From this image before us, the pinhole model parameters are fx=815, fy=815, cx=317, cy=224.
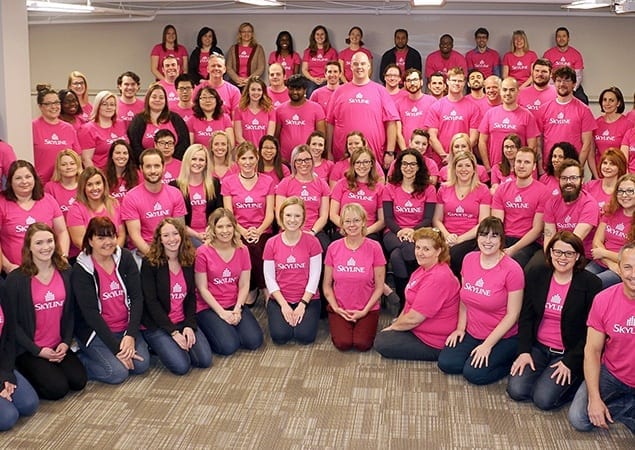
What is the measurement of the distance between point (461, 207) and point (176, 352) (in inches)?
100

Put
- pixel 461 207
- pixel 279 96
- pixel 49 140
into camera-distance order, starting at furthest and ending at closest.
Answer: pixel 279 96 < pixel 49 140 < pixel 461 207

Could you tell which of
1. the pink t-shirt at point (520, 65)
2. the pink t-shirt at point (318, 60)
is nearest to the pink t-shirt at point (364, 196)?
the pink t-shirt at point (318, 60)

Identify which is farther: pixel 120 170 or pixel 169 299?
pixel 120 170

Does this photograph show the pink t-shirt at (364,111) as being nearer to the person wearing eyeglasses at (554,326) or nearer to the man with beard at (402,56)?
the person wearing eyeglasses at (554,326)

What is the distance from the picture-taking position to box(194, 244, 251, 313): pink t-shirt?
5.72 meters

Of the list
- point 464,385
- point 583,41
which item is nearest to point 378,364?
point 464,385

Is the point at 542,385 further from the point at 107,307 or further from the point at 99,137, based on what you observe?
the point at 99,137

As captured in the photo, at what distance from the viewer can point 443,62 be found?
11148 millimetres

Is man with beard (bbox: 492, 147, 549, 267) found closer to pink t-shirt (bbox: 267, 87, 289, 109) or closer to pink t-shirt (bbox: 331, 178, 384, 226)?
pink t-shirt (bbox: 331, 178, 384, 226)

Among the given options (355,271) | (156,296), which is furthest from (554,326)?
(156,296)

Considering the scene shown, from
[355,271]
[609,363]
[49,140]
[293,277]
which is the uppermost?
[49,140]

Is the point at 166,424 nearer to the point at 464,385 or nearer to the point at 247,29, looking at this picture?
the point at 464,385

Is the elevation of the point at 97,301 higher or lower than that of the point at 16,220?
lower

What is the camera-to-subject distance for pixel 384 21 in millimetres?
11742
